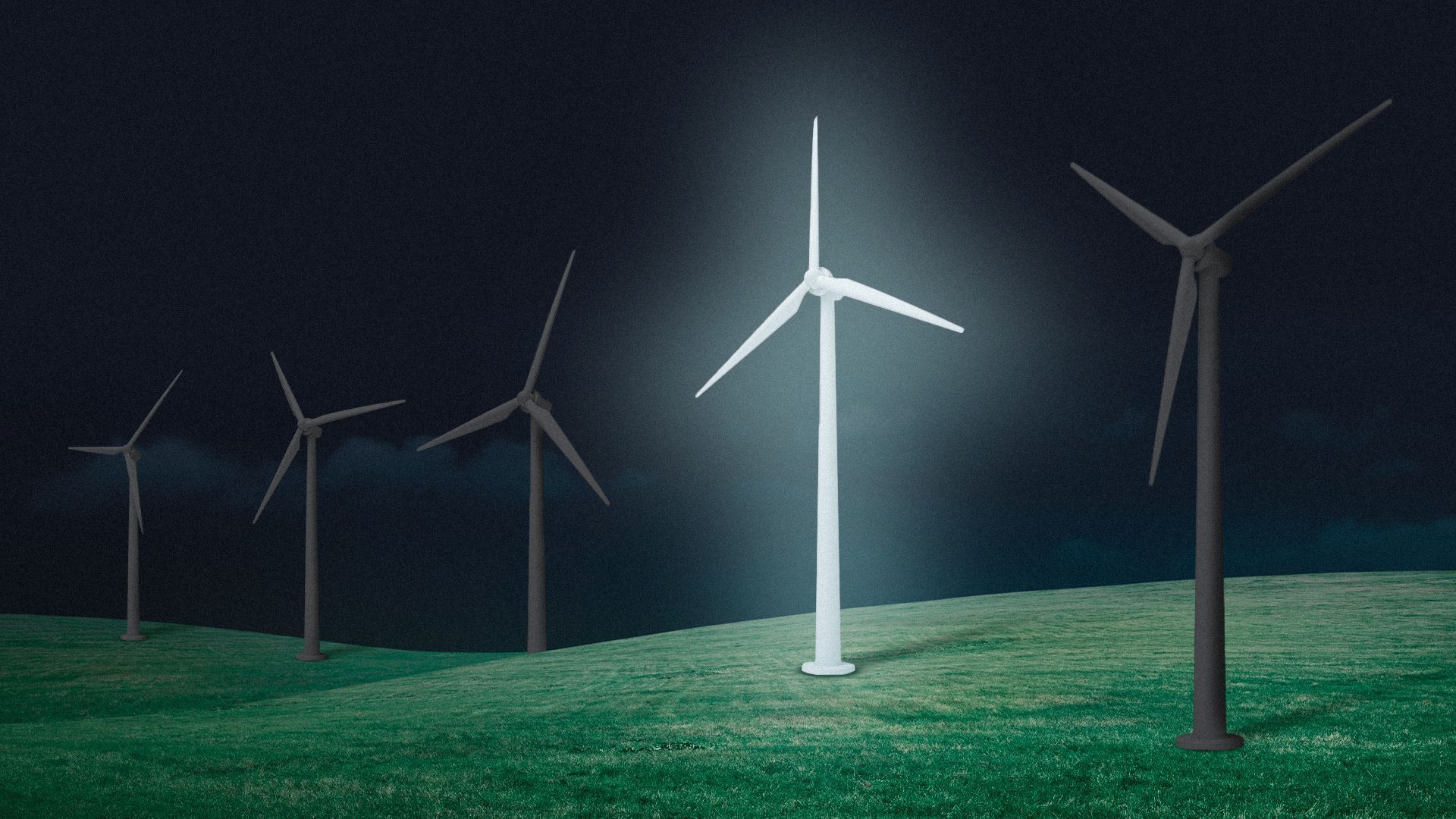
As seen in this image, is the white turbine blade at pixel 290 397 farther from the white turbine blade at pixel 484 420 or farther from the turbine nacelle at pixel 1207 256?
the turbine nacelle at pixel 1207 256

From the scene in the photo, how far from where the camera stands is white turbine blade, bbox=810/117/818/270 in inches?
1364

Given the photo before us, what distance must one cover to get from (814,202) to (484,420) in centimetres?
2266

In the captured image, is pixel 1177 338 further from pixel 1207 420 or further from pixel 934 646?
pixel 934 646

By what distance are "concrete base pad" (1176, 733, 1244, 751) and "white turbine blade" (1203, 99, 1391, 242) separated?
1022 centimetres

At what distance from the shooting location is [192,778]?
81.8 feet

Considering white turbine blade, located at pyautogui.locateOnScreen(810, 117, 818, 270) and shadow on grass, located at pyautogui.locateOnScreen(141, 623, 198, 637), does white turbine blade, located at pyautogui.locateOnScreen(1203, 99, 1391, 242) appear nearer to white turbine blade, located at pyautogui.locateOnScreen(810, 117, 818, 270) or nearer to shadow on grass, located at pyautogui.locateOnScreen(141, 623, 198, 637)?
white turbine blade, located at pyautogui.locateOnScreen(810, 117, 818, 270)

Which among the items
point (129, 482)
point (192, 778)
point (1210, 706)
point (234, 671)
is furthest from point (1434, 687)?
point (129, 482)

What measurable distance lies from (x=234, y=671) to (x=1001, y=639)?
3395 cm

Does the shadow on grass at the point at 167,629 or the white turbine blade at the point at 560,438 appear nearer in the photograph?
the white turbine blade at the point at 560,438

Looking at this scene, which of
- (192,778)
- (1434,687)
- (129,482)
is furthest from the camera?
(129,482)

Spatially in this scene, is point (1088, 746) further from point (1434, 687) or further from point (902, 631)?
point (902, 631)

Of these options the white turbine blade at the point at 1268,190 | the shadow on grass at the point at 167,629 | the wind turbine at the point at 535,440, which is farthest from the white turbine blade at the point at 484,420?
the white turbine blade at the point at 1268,190

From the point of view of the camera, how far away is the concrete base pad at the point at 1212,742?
22.9m

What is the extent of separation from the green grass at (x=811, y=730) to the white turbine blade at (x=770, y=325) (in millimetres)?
10166
